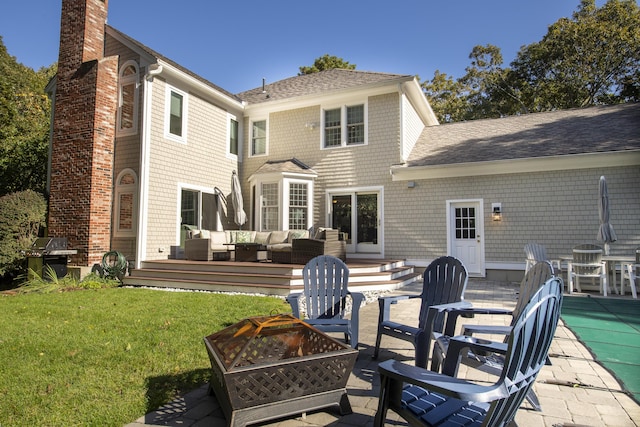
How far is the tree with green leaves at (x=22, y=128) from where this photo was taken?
1311 centimetres

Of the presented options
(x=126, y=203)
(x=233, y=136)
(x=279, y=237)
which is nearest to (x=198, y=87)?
(x=233, y=136)

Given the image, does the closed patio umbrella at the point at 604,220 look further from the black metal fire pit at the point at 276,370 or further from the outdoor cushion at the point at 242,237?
the outdoor cushion at the point at 242,237

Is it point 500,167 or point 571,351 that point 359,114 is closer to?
point 500,167

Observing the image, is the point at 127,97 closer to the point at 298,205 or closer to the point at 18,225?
the point at 18,225

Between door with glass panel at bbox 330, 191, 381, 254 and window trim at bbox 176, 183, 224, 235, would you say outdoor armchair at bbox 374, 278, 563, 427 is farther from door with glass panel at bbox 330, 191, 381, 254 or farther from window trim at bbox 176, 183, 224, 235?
window trim at bbox 176, 183, 224, 235

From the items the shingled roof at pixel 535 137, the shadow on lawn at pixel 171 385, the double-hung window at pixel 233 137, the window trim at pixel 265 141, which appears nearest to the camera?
the shadow on lawn at pixel 171 385

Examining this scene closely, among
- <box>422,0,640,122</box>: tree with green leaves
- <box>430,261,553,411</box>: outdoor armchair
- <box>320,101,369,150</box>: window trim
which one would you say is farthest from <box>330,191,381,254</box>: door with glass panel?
<box>422,0,640,122</box>: tree with green leaves

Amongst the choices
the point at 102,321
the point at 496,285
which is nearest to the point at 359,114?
the point at 496,285

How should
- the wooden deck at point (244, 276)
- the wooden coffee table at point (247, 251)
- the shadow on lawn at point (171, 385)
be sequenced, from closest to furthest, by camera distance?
the shadow on lawn at point (171, 385), the wooden deck at point (244, 276), the wooden coffee table at point (247, 251)

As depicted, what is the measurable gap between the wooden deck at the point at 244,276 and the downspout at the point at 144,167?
43 centimetres

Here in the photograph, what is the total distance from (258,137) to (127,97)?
13.8 feet

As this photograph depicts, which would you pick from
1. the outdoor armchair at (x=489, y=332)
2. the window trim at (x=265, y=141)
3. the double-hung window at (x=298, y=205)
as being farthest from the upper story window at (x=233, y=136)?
the outdoor armchair at (x=489, y=332)

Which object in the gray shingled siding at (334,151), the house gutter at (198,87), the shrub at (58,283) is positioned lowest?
the shrub at (58,283)

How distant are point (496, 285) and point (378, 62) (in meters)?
13.8
